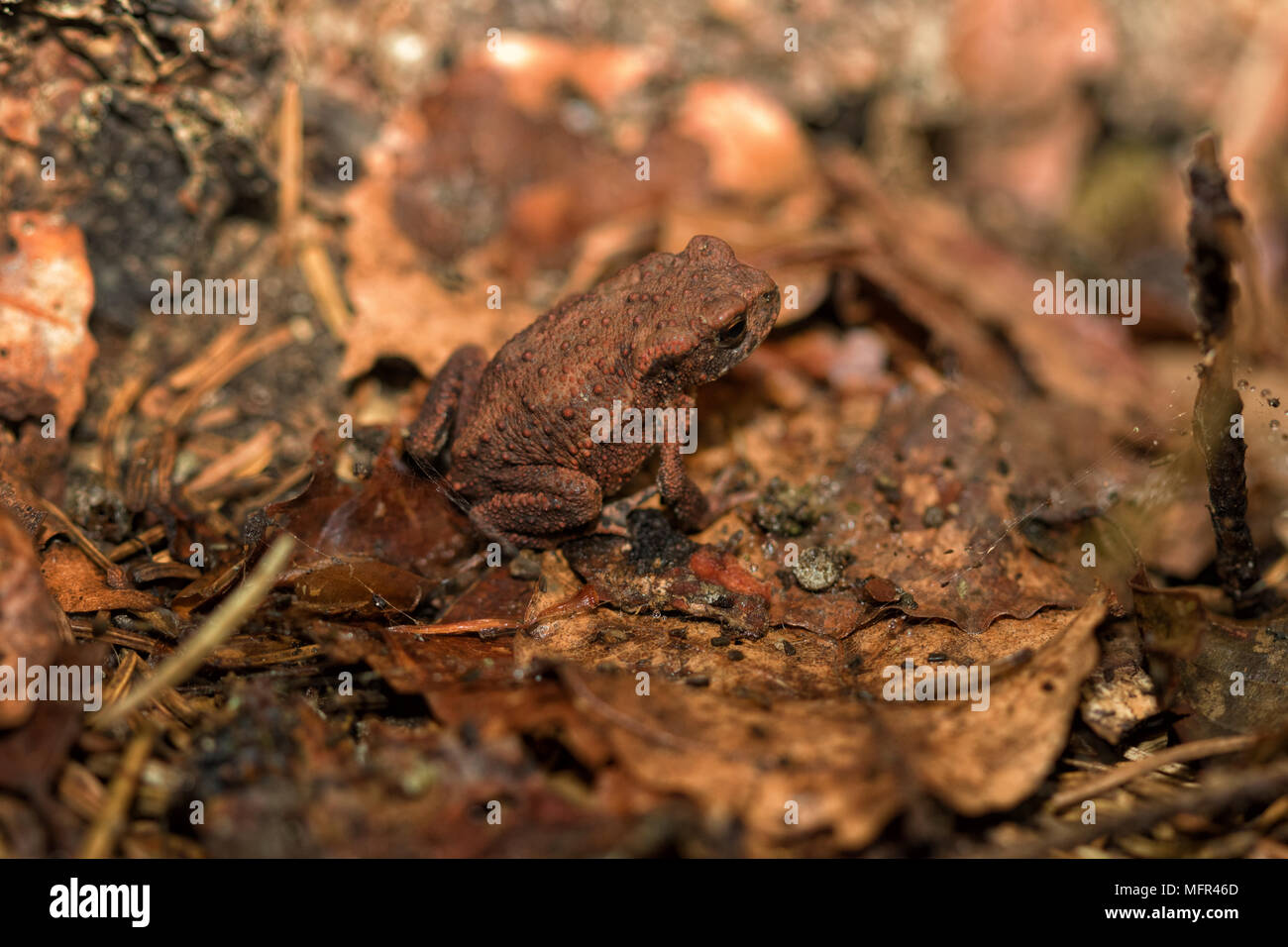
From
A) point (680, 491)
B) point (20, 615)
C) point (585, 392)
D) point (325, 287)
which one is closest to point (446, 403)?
point (585, 392)

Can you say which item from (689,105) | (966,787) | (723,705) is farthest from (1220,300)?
(689,105)

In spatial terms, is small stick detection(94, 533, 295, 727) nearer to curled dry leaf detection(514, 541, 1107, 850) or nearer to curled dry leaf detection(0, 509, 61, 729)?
curled dry leaf detection(0, 509, 61, 729)

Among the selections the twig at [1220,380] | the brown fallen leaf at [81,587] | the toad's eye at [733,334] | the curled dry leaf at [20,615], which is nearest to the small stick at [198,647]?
the curled dry leaf at [20,615]

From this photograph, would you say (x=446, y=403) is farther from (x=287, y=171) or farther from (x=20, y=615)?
(x=287, y=171)

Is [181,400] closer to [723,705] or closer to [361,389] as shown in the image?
[361,389]

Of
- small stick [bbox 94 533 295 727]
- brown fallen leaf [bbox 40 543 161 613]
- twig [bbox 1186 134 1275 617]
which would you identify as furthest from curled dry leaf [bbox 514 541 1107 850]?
brown fallen leaf [bbox 40 543 161 613]

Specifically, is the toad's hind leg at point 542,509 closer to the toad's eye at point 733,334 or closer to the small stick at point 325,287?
the toad's eye at point 733,334
